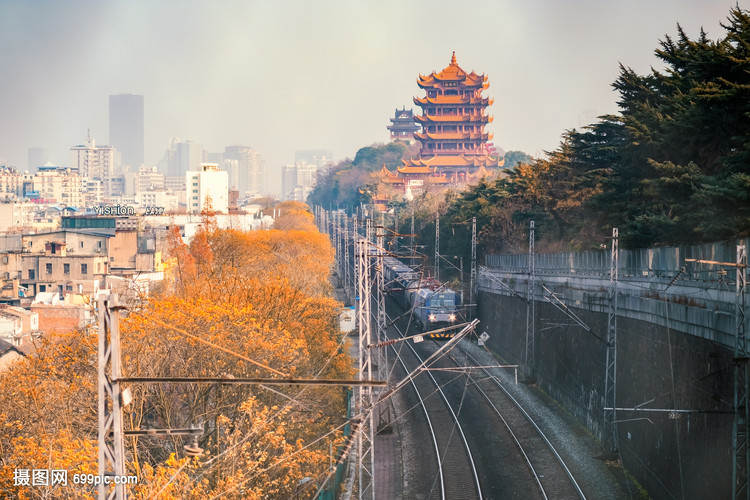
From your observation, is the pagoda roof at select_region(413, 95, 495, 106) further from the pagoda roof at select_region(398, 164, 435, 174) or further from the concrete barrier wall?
the concrete barrier wall

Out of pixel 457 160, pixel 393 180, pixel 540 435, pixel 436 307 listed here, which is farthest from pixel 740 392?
pixel 457 160

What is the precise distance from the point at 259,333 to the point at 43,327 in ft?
81.1

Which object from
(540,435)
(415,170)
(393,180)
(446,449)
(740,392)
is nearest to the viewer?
(740,392)

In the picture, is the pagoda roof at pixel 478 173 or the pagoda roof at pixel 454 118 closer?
the pagoda roof at pixel 478 173

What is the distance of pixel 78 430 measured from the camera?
1608 centimetres

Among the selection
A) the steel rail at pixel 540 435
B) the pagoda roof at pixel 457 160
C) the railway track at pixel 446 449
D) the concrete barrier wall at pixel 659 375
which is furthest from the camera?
the pagoda roof at pixel 457 160

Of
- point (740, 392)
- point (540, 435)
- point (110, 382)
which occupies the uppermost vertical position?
point (110, 382)

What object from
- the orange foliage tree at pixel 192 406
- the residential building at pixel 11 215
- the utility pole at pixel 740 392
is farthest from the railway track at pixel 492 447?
the residential building at pixel 11 215

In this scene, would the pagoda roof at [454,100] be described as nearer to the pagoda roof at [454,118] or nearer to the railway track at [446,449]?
the pagoda roof at [454,118]

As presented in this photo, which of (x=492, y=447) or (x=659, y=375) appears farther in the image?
(x=492, y=447)

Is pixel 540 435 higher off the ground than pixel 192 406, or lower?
lower

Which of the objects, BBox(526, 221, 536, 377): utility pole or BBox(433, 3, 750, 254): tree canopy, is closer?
BBox(433, 3, 750, 254): tree canopy

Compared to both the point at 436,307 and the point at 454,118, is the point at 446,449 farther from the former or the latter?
the point at 454,118

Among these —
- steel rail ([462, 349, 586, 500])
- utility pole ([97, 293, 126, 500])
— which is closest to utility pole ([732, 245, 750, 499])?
steel rail ([462, 349, 586, 500])
